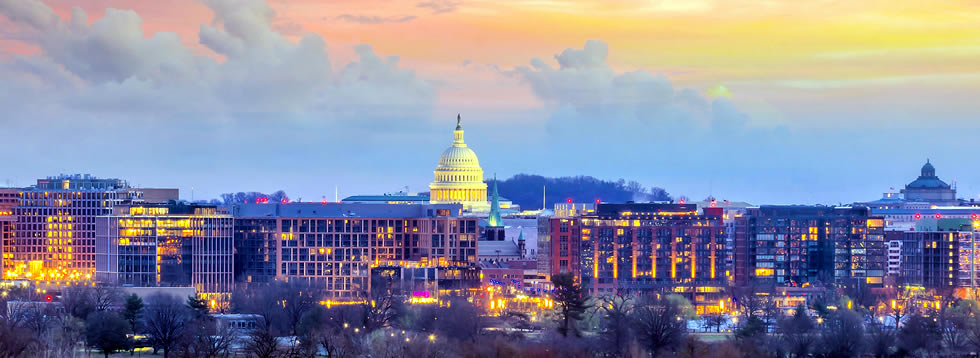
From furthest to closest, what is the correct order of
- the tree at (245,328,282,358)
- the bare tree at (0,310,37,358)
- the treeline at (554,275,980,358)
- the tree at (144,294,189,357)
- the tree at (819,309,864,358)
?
the tree at (144,294,189,357) → the treeline at (554,275,980,358) → the tree at (819,309,864,358) → the tree at (245,328,282,358) → the bare tree at (0,310,37,358)

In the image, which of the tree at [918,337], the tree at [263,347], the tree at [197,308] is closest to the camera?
the tree at [263,347]

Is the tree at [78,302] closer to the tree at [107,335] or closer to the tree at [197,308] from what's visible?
the tree at [197,308]

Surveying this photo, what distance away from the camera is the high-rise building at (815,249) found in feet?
645

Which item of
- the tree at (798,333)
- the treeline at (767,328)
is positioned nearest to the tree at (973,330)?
the treeline at (767,328)

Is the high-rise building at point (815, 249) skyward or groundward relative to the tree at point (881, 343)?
skyward

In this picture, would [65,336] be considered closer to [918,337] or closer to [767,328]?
[767,328]

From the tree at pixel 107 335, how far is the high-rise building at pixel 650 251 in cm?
5474

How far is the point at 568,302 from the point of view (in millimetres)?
156625

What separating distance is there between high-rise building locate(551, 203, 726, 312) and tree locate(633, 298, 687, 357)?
32.0 metres

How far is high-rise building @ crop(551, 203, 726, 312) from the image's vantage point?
190250 millimetres

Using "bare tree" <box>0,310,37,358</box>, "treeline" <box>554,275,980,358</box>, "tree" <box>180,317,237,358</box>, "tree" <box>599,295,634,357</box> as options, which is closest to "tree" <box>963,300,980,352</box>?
"treeline" <box>554,275,980,358</box>

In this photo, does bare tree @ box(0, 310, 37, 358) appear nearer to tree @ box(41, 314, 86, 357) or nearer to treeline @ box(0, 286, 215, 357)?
treeline @ box(0, 286, 215, 357)

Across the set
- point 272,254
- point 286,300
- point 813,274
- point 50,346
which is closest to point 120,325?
point 50,346

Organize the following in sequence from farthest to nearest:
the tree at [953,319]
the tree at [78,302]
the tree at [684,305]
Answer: the tree at [684,305] → the tree at [78,302] → the tree at [953,319]
